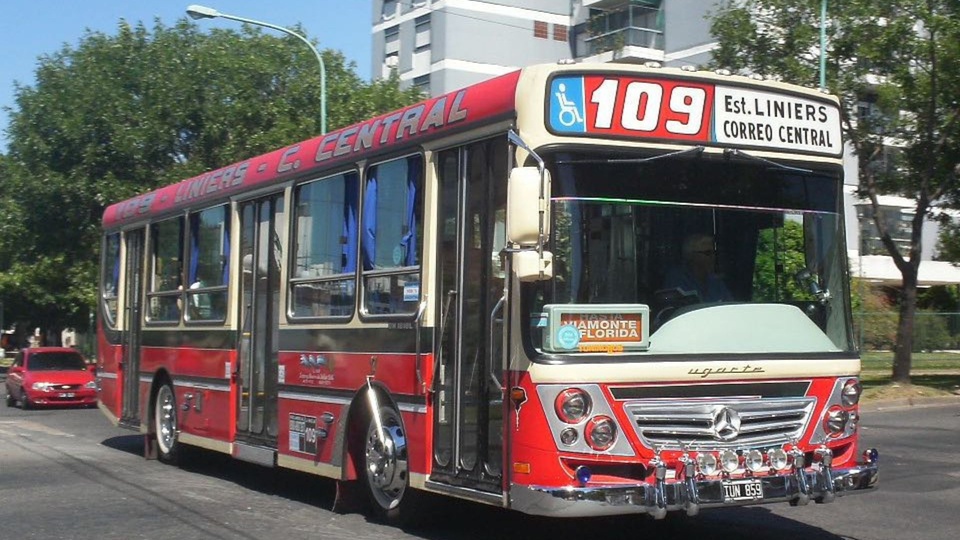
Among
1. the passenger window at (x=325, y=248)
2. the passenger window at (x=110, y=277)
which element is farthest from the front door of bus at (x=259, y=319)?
the passenger window at (x=110, y=277)

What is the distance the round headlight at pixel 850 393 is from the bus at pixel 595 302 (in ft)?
0.06

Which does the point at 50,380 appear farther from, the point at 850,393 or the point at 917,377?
the point at 850,393

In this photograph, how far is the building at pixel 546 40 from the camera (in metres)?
52.7

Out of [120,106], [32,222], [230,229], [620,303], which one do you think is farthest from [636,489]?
[32,222]

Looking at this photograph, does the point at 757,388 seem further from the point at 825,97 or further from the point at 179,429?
the point at 179,429

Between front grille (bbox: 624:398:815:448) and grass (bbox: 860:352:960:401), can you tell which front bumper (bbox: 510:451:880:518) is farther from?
grass (bbox: 860:352:960:401)

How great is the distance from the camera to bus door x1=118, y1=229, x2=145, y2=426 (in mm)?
16047

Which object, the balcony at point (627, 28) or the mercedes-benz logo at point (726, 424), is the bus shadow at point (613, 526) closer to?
the mercedes-benz logo at point (726, 424)

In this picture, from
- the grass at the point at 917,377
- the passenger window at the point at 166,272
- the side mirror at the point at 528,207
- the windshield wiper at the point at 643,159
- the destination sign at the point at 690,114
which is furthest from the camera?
the grass at the point at 917,377

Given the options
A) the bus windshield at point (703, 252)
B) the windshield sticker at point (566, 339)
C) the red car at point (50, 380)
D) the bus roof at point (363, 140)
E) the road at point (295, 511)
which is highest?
the bus roof at point (363, 140)

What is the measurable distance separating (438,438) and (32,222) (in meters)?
29.8

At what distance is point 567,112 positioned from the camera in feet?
27.1

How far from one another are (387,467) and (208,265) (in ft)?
→ 16.4

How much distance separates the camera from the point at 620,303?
26.6 feet
